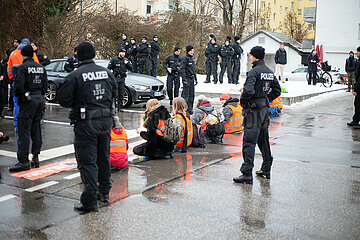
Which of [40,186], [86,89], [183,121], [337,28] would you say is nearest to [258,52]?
[183,121]

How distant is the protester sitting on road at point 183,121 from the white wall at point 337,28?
138 ft

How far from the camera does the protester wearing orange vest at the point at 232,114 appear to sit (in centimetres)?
1107

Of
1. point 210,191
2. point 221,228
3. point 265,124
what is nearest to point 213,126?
point 265,124

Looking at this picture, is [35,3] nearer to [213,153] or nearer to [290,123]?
[290,123]

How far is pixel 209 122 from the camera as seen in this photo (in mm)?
9938

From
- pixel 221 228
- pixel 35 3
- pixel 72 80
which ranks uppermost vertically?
pixel 35 3

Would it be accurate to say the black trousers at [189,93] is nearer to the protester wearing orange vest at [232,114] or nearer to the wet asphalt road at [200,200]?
the protester wearing orange vest at [232,114]

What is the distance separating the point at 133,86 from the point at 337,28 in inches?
1541

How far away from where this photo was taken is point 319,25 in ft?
165

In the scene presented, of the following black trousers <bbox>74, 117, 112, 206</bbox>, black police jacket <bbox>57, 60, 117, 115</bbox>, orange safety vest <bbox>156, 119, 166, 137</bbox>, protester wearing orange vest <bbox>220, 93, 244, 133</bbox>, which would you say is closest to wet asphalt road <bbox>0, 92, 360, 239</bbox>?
black trousers <bbox>74, 117, 112, 206</bbox>

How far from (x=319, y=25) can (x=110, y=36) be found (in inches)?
1185

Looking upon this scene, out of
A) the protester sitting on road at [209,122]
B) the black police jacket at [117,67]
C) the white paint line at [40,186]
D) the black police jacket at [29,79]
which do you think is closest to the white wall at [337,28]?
the black police jacket at [117,67]

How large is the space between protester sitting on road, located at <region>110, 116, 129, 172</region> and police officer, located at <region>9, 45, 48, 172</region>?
1.30 m

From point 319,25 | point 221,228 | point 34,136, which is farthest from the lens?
point 319,25
